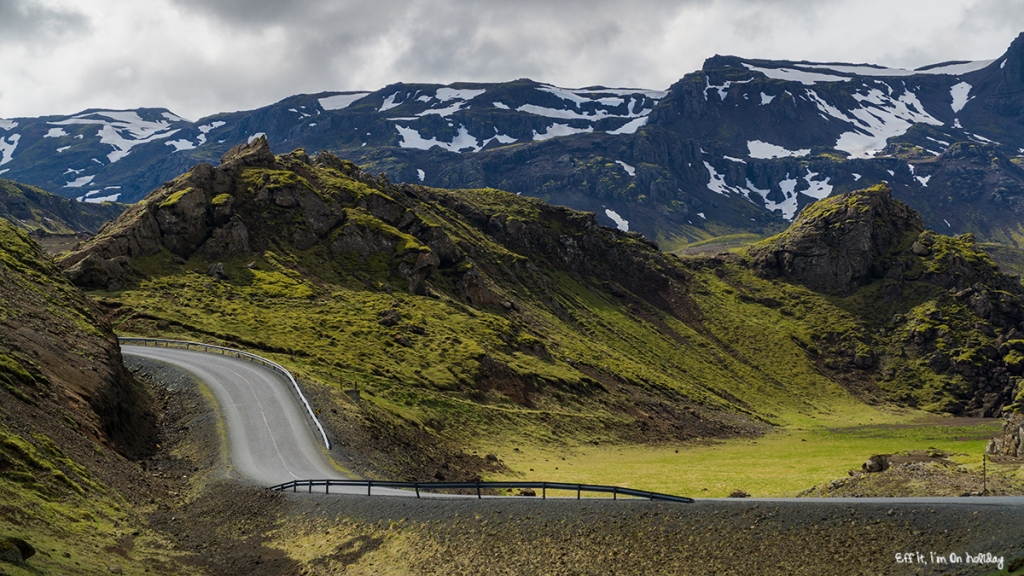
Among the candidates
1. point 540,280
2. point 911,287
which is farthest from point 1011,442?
point 911,287

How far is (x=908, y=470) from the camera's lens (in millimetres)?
37500

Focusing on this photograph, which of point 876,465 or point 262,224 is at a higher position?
point 262,224

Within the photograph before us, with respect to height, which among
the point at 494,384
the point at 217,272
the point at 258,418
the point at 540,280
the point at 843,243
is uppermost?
the point at 843,243

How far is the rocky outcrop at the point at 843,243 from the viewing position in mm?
175250

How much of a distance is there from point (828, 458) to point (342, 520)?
54609 millimetres

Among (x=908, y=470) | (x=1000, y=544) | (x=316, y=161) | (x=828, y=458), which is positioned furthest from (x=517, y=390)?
(x=316, y=161)

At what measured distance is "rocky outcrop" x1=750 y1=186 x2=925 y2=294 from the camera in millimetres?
175250

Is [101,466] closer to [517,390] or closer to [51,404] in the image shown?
[51,404]

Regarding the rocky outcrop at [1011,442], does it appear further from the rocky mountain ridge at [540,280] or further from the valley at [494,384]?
the rocky mountain ridge at [540,280]

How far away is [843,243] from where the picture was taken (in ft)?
589

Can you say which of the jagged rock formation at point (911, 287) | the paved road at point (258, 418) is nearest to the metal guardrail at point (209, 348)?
the paved road at point (258, 418)

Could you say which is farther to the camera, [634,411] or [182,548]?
[634,411]

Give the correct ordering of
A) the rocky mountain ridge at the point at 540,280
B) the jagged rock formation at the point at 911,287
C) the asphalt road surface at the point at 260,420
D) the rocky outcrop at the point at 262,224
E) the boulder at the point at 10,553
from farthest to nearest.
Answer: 1. the jagged rock formation at the point at 911,287
2. the rocky outcrop at the point at 262,224
3. the rocky mountain ridge at the point at 540,280
4. the asphalt road surface at the point at 260,420
5. the boulder at the point at 10,553

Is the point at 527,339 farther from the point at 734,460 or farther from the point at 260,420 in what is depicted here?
the point at 260,420
